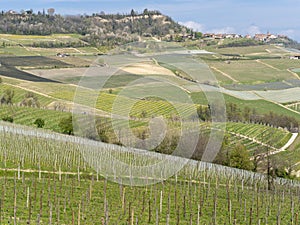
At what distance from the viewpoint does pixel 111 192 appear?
71.3 feet

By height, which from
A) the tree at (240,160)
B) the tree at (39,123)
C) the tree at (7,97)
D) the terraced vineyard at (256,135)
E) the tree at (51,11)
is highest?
the tree at (51,11)

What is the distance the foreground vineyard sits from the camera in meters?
16.9

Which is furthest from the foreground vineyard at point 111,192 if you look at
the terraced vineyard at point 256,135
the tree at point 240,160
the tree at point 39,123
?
the terraced vineyard at point 256,135

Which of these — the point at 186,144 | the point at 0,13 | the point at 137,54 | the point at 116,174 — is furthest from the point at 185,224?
the point at 0,13

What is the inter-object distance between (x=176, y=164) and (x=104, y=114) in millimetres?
25021

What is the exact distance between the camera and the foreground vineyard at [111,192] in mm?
16875

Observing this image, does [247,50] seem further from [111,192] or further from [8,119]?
[111,192]

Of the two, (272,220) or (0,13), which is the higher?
(0,13)

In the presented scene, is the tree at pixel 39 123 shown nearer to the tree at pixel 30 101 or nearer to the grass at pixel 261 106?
the tree at pixel 30 101

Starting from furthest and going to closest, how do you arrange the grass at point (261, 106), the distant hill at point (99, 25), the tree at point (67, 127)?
1. the distant hill at point (99, 25)
2. the grass at point (261, 106)
3. the tree at point (67, 127)

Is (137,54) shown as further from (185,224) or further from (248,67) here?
(185,224)

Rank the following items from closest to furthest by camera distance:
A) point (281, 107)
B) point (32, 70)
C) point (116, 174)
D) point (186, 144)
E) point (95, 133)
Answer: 1. point (116, 174)
2. point (186, 144)
3. point (95, 133)
4. point (281, 107)
5. point (32, 70)

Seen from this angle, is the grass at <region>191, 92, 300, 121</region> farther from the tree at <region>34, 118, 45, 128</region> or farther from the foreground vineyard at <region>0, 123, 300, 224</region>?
the foreground vineyard at <region>0, 123, 300, 224</region>

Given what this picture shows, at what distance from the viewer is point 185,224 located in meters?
17.3
